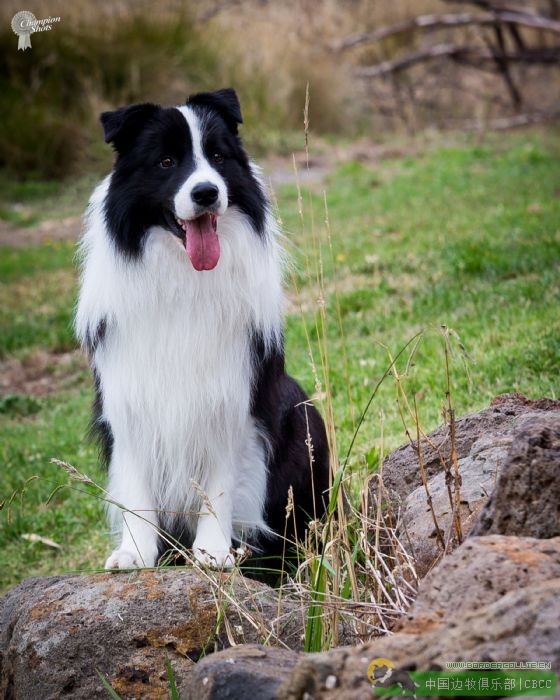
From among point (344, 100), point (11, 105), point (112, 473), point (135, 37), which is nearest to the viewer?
point (112, 473)

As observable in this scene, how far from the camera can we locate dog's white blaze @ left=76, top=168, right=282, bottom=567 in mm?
3576

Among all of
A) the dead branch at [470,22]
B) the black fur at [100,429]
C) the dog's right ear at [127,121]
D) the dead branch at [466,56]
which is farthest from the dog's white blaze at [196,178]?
the dead branch at [466,56]

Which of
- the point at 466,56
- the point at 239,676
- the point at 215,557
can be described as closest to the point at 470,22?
the point at 466,56

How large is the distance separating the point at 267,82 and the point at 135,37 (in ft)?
7.99

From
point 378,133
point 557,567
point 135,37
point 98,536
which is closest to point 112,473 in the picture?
point 98,536

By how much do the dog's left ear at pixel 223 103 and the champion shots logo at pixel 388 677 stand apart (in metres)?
2.37

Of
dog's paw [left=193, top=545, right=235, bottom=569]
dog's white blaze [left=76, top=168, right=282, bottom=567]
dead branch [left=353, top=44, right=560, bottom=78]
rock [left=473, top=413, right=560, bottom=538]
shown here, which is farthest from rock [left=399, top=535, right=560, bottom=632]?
dead branch [left=353, top=44, right=560, bottom=78]

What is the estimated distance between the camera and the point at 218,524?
139 inches

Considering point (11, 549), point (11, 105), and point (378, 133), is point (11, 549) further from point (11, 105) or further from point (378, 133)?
point (378, 133)

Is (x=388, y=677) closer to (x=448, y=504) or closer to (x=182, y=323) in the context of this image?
(x=448, y=504)

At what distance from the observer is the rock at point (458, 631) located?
6.45 ft

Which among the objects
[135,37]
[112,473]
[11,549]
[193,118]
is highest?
[135,37]

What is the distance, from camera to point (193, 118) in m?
3.54

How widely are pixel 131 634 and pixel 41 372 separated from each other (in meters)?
5.49
